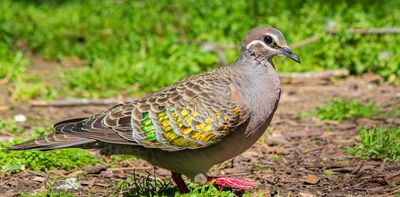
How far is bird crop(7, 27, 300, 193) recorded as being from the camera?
597 centimetres

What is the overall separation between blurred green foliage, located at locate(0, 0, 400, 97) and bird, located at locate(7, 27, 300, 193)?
12.1ft

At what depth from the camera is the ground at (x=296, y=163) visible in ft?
21.5

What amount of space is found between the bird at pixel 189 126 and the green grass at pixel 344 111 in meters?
2.58

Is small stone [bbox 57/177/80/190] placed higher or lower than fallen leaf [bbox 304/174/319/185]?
lower

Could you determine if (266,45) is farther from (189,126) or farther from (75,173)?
(75,173)

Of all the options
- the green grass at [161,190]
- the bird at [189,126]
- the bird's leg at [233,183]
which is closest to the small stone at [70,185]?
the green grass at [161,190]

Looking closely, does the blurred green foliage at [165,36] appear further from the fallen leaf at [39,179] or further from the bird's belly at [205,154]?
the bird's belly at [205,154]

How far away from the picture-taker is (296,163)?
741 cm

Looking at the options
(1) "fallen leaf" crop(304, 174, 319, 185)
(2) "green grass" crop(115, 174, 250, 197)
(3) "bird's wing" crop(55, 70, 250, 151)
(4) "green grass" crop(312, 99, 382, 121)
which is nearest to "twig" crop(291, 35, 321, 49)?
(4) "green grass" crop(312, 99, 382, 121)

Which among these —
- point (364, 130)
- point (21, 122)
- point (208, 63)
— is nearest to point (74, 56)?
point (208, 63)

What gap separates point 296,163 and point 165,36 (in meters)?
4.92

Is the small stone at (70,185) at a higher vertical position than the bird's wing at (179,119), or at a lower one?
lower

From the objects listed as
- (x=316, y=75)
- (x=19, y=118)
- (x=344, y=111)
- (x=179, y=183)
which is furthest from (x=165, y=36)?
(x=179, y=183)

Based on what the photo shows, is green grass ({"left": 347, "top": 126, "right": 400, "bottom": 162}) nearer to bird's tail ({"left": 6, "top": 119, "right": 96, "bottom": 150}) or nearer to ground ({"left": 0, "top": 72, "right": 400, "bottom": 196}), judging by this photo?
ground ({"left": 0, "top": 72, "right": 400, "bottom": 196})
